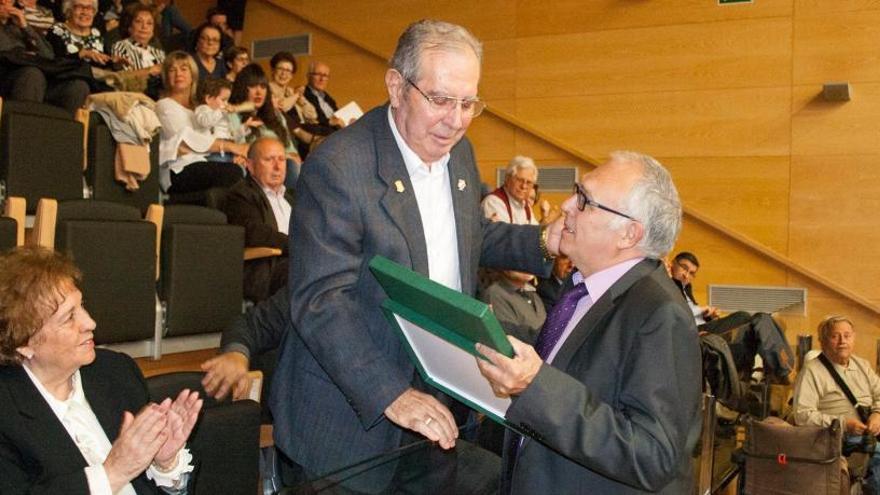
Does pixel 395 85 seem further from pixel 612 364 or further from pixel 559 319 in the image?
pixel 612 364

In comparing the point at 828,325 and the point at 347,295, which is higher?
the point at 347,295

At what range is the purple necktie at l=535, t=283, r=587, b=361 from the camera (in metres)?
1.34

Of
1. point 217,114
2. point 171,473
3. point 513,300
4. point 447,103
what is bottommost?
point 171,473

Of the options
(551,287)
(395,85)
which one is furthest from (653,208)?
(551,287)

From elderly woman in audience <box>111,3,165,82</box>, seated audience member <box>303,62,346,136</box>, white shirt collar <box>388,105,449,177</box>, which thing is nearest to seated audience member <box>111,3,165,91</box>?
elderly woman in audience <box>111,3,165,82</box>

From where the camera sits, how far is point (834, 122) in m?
6.04

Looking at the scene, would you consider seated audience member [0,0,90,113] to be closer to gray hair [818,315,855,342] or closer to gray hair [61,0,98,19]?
gray hair [61,0,98,19]

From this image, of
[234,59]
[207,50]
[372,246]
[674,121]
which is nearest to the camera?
[372,246]

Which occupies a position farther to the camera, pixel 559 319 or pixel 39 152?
pixel 39 152

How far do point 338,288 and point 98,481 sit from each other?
649mm

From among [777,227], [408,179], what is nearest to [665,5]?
[777,227]

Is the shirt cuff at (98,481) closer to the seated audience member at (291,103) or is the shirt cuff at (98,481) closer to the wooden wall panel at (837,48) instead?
the seated audience member at (291,103)

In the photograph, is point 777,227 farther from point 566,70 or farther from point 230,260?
point 230,260

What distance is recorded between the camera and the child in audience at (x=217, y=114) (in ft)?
15.7
